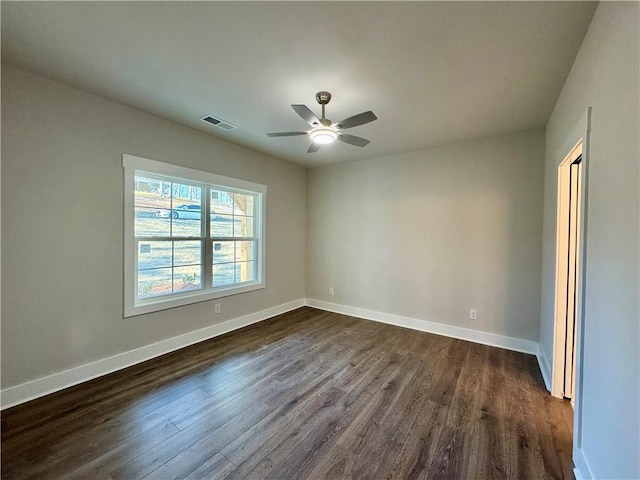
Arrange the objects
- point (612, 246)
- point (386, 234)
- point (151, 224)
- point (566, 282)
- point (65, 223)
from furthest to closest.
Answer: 1. point (386, 234)
2. point (151, 224)
3. point (65, 223)
4. point (566, 282)
5. point (612, 246)

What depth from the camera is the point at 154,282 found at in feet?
10.3

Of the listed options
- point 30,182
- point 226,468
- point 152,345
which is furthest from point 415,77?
point 152,345

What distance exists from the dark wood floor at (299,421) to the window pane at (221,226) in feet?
5.25

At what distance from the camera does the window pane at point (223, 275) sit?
3812mm

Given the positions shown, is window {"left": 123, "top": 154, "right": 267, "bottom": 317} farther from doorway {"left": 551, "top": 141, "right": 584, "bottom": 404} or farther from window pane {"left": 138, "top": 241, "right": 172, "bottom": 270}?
doorway {"left": 551, "top": 141, "right": 584, "bottom": 404}

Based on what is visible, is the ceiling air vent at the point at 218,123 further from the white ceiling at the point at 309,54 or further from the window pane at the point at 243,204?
the window pane at the point at 243,204

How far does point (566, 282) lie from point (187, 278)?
160 inches

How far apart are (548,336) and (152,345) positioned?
423 centimetres

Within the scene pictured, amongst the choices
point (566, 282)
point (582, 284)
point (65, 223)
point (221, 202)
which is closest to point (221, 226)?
point (221, 202)

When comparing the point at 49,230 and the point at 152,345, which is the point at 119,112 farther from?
the point at 152,345

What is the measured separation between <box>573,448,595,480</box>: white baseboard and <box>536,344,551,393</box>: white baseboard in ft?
3.18

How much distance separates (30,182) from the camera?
7.36 ft

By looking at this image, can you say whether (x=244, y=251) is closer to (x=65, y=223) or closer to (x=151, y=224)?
(x=151, y=224)

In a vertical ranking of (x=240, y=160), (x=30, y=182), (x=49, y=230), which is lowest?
(x=49, y=230)
